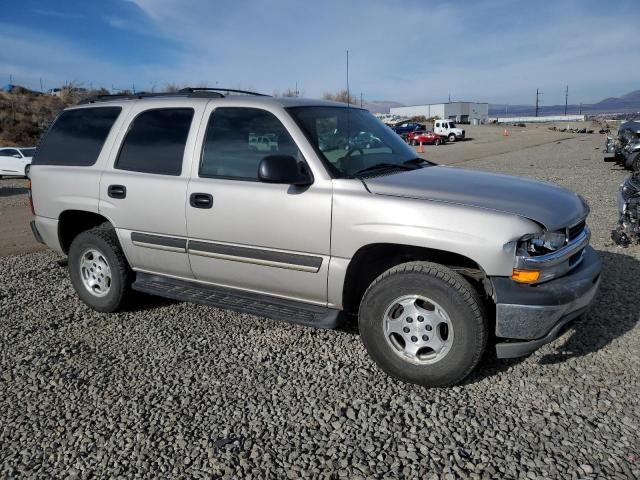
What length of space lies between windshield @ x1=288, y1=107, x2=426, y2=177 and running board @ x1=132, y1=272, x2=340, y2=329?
0.97 meters

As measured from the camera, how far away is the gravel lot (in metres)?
2.57

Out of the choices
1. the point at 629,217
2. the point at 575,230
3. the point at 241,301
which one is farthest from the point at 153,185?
the point at 629,217

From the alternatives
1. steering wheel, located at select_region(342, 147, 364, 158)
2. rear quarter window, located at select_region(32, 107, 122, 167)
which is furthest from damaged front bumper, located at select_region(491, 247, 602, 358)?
rear quarter window, located at select_region(32, 107, 122, 167)

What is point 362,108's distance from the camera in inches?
185

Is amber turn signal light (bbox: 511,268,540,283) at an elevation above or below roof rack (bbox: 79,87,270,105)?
below

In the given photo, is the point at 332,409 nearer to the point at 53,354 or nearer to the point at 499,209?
the point at 499,209

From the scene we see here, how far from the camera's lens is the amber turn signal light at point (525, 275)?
293cm

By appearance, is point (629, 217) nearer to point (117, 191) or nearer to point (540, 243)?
point (540, 243)

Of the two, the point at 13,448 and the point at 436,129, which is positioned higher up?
the point at 436,129

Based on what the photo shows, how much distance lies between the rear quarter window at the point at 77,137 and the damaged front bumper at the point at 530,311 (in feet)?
11.5

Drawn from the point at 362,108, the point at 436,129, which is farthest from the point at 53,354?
the point at 436,129

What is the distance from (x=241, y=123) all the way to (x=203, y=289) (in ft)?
4.38

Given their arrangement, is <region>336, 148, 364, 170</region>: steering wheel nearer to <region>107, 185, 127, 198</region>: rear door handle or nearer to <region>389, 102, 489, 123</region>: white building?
<region>107, 185, 127, 198</region>: rear door handle

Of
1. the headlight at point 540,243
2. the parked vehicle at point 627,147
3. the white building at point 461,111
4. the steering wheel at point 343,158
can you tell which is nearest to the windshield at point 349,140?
the steering wheel at point 343,158
